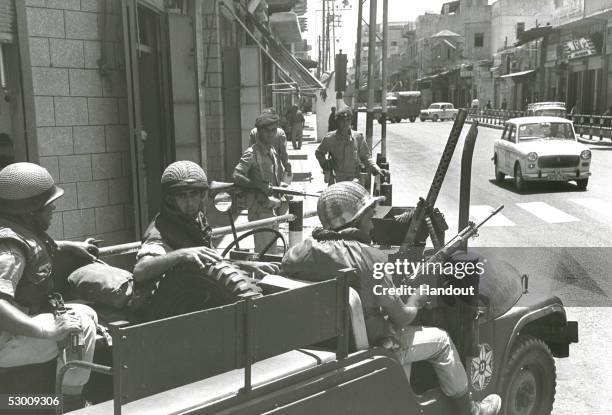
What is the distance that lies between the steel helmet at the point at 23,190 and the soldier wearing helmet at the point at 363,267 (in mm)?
1221

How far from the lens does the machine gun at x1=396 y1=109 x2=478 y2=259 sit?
3.76 metres

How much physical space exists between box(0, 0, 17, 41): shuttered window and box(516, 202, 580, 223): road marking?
31.1 ft

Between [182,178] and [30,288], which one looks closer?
[30,288]

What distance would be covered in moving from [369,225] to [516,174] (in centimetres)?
1419

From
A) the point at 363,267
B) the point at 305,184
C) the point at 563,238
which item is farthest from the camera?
the point at 305,184

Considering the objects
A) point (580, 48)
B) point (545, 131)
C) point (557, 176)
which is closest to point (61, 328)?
point (557, 176)

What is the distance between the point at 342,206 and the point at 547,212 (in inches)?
430

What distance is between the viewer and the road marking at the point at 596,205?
1325 cm

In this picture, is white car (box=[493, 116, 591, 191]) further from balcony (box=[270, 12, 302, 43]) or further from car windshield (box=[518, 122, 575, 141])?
balcony (box=[270, 12, 302, 43])

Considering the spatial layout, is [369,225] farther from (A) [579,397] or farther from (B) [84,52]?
(B) [84,52]

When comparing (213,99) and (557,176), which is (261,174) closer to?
(213,99)

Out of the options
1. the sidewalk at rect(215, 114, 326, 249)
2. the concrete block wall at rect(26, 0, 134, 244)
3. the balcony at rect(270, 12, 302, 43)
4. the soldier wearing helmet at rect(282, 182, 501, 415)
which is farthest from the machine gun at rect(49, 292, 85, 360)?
the balcony at rect(270, 12, 302, 43)

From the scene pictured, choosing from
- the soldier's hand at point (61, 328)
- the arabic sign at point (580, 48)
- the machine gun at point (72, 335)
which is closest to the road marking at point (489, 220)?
the machine gun at point (72, 335)

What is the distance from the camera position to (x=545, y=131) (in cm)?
1745
